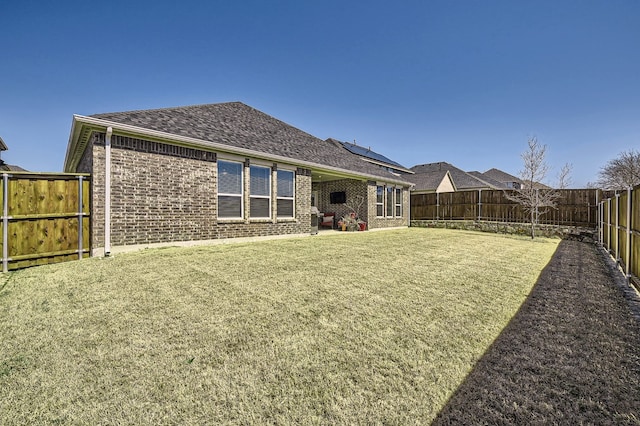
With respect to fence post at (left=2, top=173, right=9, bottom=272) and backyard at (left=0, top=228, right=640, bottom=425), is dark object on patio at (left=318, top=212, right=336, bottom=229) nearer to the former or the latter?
backyard at (left=0, top=228, right=640, bottom=425)

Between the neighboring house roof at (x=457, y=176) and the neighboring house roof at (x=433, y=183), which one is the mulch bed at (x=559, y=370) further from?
the neighboring house roof at (x=457, y=176)

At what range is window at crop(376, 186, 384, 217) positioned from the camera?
1505 centimetres

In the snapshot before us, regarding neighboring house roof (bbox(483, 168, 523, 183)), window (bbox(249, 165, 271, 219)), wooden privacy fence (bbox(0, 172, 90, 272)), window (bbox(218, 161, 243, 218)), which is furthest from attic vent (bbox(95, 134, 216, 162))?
neighboring house roof (bbox(483, 168, 523, 183))

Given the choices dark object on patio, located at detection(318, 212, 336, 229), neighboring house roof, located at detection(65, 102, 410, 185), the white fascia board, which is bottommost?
dark object on patio, located at detection(318, 212, 336, 229)

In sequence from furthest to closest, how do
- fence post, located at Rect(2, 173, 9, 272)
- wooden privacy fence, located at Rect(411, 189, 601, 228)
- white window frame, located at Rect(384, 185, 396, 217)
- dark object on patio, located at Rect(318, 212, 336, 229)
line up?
1. white window frame, located at Rect(384, 185, 396, 217)
2. dark object on patio, located at Rect(318, 212, 336, 229)
3. wooden privacy fence, located at Rect(411, 189, 601, 228)
4. fence post, located at Rect(2, 173, 9, 272)

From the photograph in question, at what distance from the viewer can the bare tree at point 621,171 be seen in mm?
25281

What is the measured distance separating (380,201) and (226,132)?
9407 millimetres

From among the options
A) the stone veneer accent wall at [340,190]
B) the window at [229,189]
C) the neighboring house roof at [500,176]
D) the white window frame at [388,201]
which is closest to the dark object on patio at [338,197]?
the stone veneer accent wall at [340,190]

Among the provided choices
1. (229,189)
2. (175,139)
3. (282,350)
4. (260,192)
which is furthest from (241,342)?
(260,192)

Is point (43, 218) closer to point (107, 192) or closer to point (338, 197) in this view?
point (107, 192)

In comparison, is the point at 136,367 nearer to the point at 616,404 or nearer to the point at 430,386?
the point at 430,386

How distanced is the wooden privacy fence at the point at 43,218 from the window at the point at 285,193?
17.9 feet

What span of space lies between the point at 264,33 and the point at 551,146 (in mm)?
15072

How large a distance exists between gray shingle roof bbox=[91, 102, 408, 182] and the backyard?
15.3 feet
